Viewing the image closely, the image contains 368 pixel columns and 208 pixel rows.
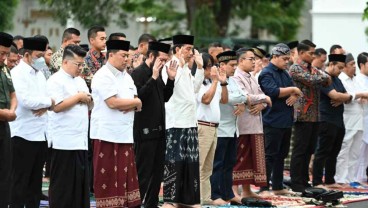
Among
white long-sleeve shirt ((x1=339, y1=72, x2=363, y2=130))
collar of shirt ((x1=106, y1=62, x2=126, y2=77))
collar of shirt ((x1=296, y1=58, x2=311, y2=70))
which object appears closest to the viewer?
collar of shirt ((x1=106, y1=62, x2=126, y2=77))

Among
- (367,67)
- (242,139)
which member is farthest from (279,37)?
(242,139)

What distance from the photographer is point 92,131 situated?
11773 mm

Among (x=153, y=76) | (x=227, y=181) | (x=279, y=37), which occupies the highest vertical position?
(x=279, y=37)

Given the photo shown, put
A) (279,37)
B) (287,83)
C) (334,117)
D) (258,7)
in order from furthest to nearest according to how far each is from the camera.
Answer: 1. (279,37)
2. (258,7)
3. (334,117)
4. (287,83)

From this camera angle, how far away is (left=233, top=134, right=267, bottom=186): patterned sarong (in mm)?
14242

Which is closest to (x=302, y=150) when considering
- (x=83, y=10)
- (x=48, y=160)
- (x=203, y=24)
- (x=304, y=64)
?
(x=304, y=64)

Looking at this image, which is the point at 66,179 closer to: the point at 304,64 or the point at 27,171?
the point at 27,171

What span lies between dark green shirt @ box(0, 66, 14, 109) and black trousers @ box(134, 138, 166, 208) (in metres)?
2.10

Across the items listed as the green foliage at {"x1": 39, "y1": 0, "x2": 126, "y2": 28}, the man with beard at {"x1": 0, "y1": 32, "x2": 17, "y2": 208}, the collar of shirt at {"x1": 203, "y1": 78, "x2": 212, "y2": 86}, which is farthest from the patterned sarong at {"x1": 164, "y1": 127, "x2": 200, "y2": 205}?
A: the green foliage at {"x1": 39, "y1": 0, "x2": 126, "y2": 28}

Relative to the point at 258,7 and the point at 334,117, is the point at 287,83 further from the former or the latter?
the point at 258,7

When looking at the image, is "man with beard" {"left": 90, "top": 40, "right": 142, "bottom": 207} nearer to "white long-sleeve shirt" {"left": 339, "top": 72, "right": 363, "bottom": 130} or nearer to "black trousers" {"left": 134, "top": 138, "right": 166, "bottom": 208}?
"black trousers" {"left": 134, "top": 138, "right": 166, "bottom": 208}

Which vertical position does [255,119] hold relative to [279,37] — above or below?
below

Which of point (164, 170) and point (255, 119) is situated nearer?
point (164, 170)

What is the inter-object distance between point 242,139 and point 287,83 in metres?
1.23
